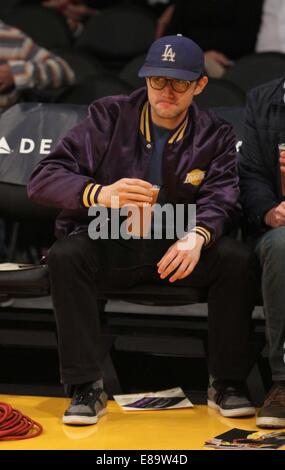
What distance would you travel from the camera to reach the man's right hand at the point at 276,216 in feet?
12.7

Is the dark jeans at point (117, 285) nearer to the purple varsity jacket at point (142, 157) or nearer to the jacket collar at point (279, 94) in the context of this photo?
the purple varsity jacket at point (142, 157)

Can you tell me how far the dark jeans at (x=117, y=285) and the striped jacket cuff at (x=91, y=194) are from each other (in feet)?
0.45

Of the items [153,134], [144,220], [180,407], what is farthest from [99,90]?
[180,407]

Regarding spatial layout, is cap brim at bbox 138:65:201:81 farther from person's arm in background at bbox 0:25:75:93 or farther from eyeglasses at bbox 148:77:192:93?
person's arm in background at bbox 0:25:75:93

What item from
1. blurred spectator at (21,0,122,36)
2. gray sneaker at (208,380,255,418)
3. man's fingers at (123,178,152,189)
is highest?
blurred spectator at (21,0,122,36)

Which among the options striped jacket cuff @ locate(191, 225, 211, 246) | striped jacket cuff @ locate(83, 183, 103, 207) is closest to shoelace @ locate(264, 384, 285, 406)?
striped jacket cuff @ locate(191, 225, 211, 246)

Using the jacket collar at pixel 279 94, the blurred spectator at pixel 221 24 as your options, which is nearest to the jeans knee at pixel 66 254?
the jacket collar at pixel 279 94

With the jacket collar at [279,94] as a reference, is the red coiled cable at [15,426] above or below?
below

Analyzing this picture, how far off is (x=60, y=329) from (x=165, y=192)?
25.6 inches

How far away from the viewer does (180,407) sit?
3.94m

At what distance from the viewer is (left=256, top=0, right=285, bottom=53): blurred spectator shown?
5691 mm

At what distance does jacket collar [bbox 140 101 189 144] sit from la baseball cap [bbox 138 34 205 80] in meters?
0.18

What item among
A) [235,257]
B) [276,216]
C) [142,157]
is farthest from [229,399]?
[142,157]

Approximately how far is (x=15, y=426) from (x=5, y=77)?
81.9 inches
